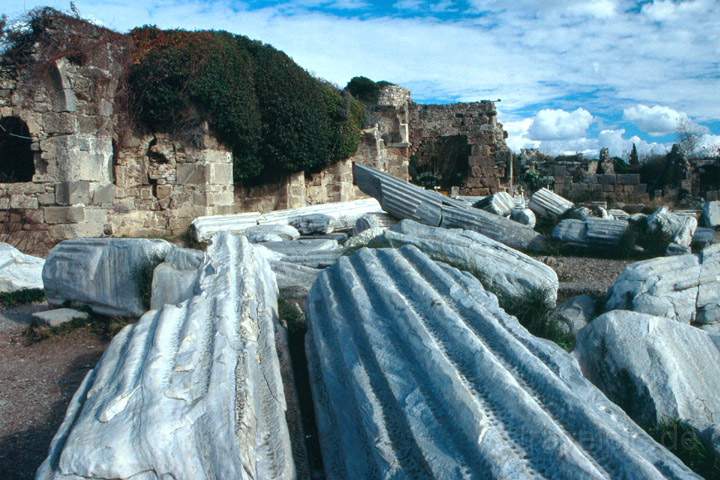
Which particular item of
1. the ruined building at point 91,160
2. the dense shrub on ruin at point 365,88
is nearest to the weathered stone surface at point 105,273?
the ruined building at point 91,160

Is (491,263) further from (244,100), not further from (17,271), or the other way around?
(244,100)

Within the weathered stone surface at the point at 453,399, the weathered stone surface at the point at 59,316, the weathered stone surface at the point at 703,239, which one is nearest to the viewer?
the weathered stone surface at the point at 453,399

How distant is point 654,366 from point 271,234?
6041mm

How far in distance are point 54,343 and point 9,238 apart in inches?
245

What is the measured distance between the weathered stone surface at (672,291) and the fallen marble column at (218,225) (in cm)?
611

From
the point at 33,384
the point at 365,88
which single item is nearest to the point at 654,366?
the point at 33,384

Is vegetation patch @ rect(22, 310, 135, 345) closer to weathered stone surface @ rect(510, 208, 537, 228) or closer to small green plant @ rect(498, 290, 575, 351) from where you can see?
small green plant @ rect(498, 290, 575, 351)

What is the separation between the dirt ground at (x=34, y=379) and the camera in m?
2.94

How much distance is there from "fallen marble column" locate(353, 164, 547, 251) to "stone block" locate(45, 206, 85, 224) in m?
4.61

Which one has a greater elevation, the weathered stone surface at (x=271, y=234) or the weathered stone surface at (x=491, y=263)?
the weathered stone surface at (x=491, y=263)

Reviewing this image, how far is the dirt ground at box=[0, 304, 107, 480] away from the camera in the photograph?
9.57 ft

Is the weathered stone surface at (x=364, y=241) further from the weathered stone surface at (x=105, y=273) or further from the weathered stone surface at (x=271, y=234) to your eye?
the weathered stone surface at (x=105, y=273)

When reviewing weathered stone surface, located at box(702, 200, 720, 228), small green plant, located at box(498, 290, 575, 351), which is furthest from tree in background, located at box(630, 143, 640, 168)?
small green plant, located at box(498, 290, 575, 351)

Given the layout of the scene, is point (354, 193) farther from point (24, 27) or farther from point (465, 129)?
point (24, 27)
